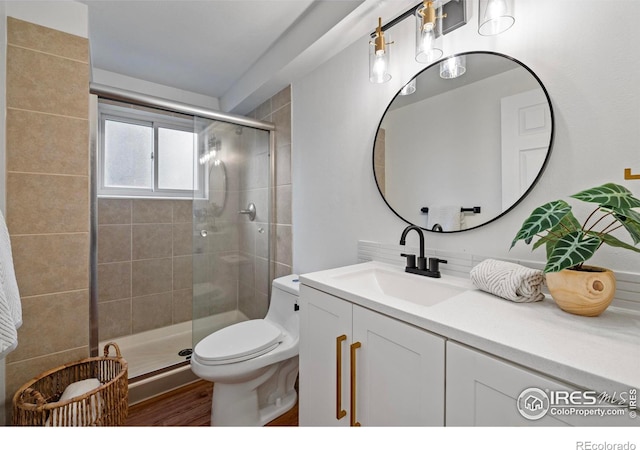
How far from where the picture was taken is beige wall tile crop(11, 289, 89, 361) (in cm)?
129

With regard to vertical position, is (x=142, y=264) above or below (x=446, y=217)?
below

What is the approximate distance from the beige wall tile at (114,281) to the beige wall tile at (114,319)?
6 cm

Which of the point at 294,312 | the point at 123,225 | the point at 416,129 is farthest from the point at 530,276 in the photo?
the point at 123,225

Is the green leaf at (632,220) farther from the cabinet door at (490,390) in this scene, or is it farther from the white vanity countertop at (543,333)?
the cabinet door at (490,390)

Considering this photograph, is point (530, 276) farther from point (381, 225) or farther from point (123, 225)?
point (123, 225)

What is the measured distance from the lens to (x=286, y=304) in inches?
66.1

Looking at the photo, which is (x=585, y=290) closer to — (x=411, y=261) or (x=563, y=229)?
(x=563, y=229)

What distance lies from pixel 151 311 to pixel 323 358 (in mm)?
2035

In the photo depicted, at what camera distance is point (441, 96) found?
1153mm

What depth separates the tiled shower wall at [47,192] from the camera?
127 cm

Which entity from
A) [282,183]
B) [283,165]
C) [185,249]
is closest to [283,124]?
[283,165]

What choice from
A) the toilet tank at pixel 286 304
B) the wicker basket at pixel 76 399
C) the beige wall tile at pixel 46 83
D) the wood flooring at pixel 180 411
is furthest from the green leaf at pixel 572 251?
the beige wall tile at pixel 46 83

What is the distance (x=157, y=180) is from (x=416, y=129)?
7.38 ft

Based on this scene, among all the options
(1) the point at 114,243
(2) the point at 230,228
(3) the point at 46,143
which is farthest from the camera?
(1) the point at 114,243
